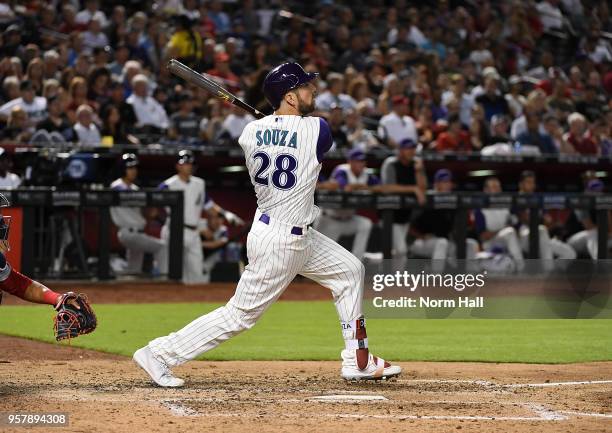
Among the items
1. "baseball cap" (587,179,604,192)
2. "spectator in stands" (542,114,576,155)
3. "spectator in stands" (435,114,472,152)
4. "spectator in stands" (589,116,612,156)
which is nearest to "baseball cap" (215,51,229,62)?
"spectator in stands" (435,114,472,152)

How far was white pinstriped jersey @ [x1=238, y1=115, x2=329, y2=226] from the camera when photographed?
6.64 m

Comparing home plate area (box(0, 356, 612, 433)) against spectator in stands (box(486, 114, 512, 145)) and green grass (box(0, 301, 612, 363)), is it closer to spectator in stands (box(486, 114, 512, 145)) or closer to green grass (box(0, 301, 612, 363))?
green grass (box(0, 301, 612, 363))

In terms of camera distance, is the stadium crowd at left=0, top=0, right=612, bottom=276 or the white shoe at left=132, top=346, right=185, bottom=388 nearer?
the white shoe at left=132, top=346, right=185, bottom=388

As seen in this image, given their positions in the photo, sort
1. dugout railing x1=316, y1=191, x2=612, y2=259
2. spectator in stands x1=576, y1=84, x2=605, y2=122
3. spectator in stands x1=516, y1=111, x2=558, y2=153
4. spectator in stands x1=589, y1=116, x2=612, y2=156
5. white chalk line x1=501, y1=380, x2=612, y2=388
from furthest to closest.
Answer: spectator in stands x1=576, y1=84, x2=605, y2=122, spectator in stands x1=589, y1=116, x2=612, y2=156, spectator in stands x1=516, y1=111, x2=558, y2=153, dugout railing x1=316, y1=191, x2=612, y2=259, white chalk line x1=501, y1=380, x2=612, y2=388

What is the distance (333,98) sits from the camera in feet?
55.7

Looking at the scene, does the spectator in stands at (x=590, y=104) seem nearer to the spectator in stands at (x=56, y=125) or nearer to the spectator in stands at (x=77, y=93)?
the spectator in stands at (x=77, y=93)

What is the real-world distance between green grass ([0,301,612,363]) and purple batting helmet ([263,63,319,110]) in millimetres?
2328

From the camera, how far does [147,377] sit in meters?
7.18

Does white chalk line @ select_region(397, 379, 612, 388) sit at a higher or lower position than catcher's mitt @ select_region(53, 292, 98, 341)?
lower

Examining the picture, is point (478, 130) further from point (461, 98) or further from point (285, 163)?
point (285, 163)

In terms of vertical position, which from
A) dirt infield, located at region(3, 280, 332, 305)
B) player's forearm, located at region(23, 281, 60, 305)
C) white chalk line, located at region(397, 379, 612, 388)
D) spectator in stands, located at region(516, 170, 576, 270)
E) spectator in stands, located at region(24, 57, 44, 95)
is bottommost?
white chalk line, located at region(397, 379, 612, 388)

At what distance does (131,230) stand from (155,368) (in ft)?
25.4

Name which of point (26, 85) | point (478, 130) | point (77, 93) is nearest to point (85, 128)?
point (77, 93)

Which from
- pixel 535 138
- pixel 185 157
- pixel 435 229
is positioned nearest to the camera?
pixel 185 157
